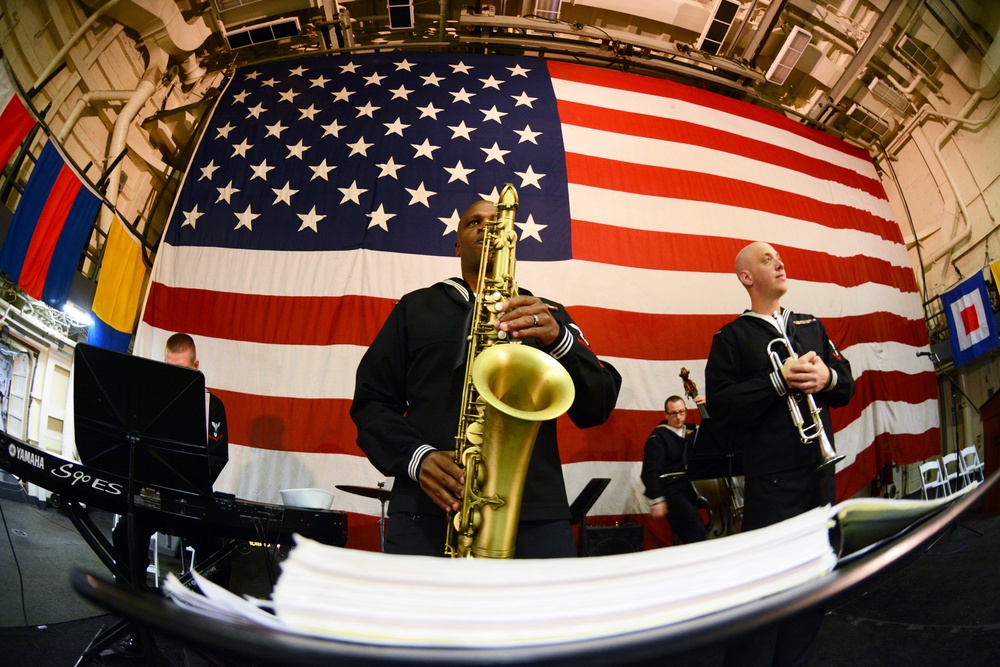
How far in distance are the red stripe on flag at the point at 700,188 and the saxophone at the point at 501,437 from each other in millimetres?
759

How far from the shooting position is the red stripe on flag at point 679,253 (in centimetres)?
129

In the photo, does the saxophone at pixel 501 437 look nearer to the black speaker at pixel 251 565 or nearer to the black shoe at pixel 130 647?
the black speaker at pixel 251 565

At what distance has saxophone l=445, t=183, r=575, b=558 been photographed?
2.86 feet

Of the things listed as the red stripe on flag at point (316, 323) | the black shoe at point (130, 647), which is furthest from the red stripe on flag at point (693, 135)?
the black shoe at point (130, 647)

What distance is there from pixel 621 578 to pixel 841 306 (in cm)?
110

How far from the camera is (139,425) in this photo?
40.8 inches

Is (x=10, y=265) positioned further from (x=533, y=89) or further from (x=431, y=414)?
(x=533, y=89)

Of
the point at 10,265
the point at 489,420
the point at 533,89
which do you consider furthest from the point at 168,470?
the point at 533,89

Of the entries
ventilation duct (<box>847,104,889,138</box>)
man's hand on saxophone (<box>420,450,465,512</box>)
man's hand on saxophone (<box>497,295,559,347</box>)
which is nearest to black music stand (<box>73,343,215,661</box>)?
man's hand on saxophone (<box>420,450,465,512</box>)

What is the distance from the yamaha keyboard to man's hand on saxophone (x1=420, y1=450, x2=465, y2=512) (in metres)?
0.24

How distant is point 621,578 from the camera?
30 centimetres

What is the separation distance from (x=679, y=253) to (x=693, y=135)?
30cm

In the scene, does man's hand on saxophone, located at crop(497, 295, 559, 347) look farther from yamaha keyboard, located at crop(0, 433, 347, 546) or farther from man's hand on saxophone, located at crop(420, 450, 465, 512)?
yamaha keyboard, located at crop(0, 433, 347, 546)

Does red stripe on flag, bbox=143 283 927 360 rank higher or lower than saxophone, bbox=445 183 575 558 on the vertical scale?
higher
